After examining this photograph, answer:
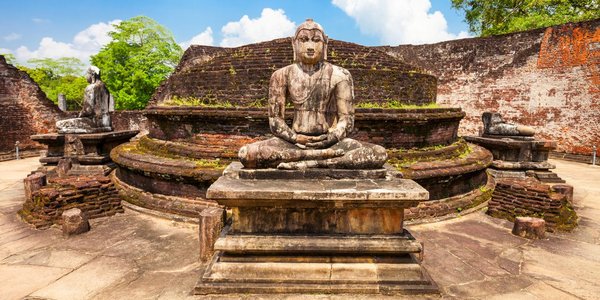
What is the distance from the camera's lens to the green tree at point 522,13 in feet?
54.4

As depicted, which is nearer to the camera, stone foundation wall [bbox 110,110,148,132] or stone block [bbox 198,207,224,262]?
stone block [bbox 198,207,224,262]

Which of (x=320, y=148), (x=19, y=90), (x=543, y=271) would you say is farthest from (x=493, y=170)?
(x=19, y=90)

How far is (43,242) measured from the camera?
14.7 feet

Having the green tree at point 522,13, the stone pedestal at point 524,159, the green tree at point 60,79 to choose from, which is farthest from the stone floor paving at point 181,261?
the green tree at point 60,79

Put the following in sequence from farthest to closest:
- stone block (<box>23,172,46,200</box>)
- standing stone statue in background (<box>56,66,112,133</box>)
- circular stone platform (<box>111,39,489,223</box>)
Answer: standing stone statue in background (<box>56,66,112,133</box>) < stone block (<box>23,172,46,200</box>) < circular stone platform (<box>111,39,489,223</box>)

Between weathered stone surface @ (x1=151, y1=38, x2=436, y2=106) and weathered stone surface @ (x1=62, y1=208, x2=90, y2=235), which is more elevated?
weathered stone surface @ (x1=151, y1=38, x2=436, y2=106)

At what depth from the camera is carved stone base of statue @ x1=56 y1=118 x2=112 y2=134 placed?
7.79m

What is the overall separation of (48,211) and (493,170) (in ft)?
27.9

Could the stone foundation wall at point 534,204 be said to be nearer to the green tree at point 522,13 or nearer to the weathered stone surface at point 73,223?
the weathered stone surface at point 73,223

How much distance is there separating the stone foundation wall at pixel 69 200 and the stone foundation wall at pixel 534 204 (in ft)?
20.6

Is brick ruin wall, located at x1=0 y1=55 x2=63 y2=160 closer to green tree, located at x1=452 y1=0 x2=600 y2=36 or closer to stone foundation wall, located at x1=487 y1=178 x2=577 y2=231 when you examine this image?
stone foundation wall, located at x1=487 y1=178 x2=577 y2=231

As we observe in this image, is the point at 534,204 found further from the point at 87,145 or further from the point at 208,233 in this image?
Answer: the point at 87,145

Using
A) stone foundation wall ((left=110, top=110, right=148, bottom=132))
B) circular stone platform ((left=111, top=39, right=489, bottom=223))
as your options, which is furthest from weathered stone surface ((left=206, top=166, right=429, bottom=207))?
stone foundation wall ((left=110, top=110, right=148, bottom=132))

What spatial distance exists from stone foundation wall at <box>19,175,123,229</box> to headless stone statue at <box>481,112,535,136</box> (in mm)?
8246
